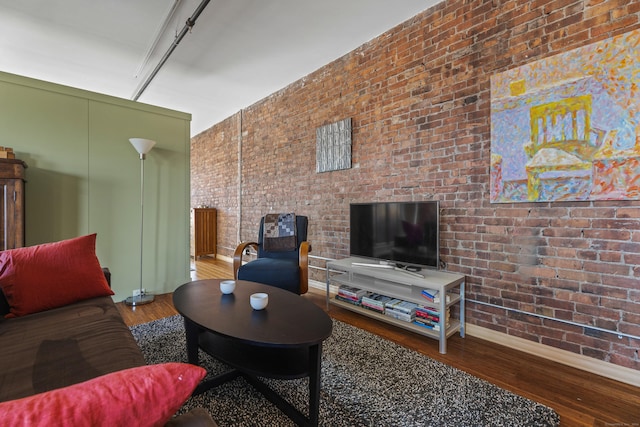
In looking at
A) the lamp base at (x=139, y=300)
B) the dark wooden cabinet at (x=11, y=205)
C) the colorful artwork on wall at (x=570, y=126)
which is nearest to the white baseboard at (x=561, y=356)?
the colorful artwork on wall at (x=570, y=126)

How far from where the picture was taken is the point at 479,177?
7.85 feet

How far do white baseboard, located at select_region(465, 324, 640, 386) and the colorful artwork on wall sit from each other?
1.07m

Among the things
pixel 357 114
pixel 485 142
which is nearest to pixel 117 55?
pixel 357 114

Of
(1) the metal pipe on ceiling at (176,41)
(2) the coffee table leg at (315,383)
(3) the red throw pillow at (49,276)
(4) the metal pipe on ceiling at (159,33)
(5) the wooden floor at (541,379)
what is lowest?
(5) the wooden floor at (541,379)

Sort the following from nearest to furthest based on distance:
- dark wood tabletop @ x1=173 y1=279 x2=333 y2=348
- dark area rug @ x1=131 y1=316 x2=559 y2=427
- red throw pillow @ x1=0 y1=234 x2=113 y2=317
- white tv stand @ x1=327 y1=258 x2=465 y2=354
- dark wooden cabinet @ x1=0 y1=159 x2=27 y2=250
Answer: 1. dark wood tabletop @ x1=173 y1=279 x2=333 y2=348
2. dark area rug @ x1=131 y1=316 x2=559 y2=427
3. red throw pillow @ x1=0 y1=234 x2=113 y2=317
4. white tv stand @ x1=327 y1=258 x2=465 y2=354
5. dark wooden cabinet @ x1=0 y1=159 x2=27 y2=250

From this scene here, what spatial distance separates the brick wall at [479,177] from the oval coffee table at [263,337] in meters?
1.59

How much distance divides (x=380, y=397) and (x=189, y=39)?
3.82m

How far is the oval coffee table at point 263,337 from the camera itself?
4.45 ft

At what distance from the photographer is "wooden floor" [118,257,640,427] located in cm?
154

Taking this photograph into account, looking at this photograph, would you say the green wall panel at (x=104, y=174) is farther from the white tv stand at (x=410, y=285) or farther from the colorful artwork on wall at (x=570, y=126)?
the colorful artwork on wall at (x=570, y=126)

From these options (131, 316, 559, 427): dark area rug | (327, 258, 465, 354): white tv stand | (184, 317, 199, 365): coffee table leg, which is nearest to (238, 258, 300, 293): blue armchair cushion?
(327, 258, 465, 354): white tv stand

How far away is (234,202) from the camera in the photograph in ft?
18.6

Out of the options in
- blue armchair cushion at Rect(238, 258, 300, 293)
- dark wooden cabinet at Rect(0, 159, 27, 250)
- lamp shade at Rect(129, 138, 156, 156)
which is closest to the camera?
dark wooden cabinet at Rect(0, 159, 27, 250)

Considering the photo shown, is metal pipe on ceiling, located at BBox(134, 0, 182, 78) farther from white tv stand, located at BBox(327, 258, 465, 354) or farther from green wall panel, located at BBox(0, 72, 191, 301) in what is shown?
white tv stand, located at BBox(327, 258, 465, 354)
